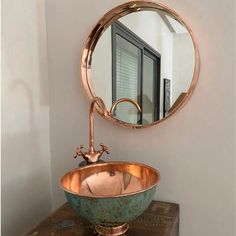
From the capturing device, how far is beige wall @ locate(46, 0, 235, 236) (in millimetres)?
910

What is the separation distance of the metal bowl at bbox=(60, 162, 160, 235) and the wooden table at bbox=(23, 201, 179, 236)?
0.10 m

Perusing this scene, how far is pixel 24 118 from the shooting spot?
1046 mm

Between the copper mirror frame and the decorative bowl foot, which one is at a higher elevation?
the copper mirror frame

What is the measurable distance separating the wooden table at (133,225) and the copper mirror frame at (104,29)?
326 millimetres

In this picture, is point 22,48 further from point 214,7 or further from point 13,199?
point 214,7

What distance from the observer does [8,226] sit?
3.19ft

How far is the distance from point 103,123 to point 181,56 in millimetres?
413

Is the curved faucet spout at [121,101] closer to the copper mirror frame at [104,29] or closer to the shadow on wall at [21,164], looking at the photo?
the copper mirror frame at [104,29]

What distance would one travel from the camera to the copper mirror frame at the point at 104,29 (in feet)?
3.04

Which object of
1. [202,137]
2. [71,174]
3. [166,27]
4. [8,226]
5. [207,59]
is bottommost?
[8,226]

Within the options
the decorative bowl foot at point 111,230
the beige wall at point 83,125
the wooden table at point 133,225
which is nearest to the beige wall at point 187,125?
the beige wall at point 83,125

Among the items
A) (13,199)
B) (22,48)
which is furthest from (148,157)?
(22,48)

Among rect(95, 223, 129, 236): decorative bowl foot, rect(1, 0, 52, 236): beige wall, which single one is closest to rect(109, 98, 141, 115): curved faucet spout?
rect(1, 0, 52, 236): beige wall

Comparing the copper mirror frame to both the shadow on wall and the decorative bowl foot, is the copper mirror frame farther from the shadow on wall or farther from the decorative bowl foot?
the decorative bowl foot
